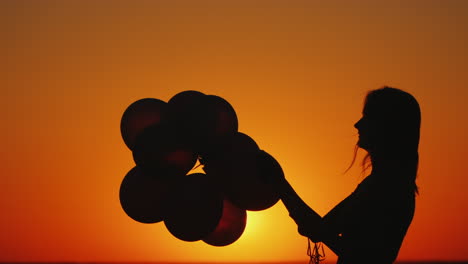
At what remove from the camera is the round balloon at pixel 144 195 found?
4059mm

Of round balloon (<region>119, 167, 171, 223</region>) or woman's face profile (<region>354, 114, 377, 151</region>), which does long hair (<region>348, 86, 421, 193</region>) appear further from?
round balloon (<region>119, 167, 171, 223</region>)

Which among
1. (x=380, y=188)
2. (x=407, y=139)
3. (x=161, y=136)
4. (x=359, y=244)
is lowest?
(x=359, y=244)

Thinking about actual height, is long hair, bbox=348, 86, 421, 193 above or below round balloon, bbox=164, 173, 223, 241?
above

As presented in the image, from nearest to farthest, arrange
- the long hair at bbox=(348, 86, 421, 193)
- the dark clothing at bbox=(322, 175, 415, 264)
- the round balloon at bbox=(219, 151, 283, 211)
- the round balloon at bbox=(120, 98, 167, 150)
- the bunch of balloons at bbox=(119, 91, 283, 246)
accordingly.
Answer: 1. the dark clothing at bbox=(322, 175, 415, 264)
2. the long hair at bbox=(348, 86, 421, 193)
3. the round balloon at bbox=(219, 151, 283, 211)
4. the bunch of balloons at bbox=(119, 91, 283, 246)
5. the round balloon at bbox=(120, 98, 167, 150)

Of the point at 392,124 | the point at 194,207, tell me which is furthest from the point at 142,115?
the point at 392,124

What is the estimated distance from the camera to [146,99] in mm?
4363

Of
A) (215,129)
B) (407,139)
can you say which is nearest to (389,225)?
(407,139)

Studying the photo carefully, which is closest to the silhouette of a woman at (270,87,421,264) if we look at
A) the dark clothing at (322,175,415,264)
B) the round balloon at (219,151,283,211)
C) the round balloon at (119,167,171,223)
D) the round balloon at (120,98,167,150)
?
the dark clothing at (322,175,415,264)

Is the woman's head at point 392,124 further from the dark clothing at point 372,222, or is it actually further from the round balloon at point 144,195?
the round balloon at point 144,195

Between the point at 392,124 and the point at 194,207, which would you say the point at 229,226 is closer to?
the point at 194,207

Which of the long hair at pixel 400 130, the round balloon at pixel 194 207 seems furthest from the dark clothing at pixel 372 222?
the round balloon at pixel 194 207

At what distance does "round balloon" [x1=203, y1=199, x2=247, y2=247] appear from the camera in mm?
4301

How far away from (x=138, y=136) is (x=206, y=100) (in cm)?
54

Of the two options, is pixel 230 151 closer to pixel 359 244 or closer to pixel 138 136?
pixel 138 136
